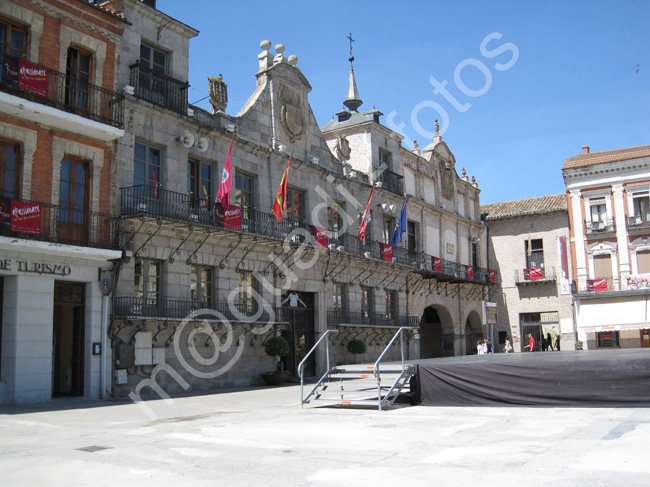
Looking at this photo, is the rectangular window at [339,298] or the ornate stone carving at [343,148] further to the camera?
the ornate stone carving at [343,148]

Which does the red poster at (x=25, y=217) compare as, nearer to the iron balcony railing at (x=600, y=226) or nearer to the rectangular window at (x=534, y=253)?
the iron balcony railing at (x=600, y=226)

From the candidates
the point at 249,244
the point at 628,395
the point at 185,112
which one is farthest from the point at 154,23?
the point at 628,395

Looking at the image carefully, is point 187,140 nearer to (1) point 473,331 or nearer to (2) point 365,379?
(2) point 365,379

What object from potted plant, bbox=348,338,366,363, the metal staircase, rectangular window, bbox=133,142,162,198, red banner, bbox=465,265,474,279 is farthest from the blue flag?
the metal staircase

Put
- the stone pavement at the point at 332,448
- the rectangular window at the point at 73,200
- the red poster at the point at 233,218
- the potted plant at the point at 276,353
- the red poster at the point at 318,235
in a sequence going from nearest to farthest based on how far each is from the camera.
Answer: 1. the stone pavement at the point at 332,448
2. the rectangular window at the point at 73,200
3. the red poster at the point at 233,218
4. the potted plant at the point at 276,353
5. the red poster at the point at 318,235

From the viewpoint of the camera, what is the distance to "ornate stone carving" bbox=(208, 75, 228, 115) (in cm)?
2189

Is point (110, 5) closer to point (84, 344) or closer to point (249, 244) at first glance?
point (249, 244)

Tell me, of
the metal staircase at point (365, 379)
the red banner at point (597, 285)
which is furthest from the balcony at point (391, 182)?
the metal staircase at point (365, 379)

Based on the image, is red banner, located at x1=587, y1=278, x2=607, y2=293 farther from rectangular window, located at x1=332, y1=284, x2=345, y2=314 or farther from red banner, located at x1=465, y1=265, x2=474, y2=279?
rectangular window, located at x1=332, y1=284, x2=345, y2=314

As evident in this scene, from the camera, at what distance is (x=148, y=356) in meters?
18.0

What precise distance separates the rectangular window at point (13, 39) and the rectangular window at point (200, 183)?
600cm

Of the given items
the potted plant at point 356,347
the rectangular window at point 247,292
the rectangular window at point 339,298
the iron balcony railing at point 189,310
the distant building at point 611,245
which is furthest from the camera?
the distant building at point 611,245

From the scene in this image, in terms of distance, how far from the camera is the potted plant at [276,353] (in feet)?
70.3

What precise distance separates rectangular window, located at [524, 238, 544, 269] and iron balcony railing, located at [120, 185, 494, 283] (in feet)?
30.0
